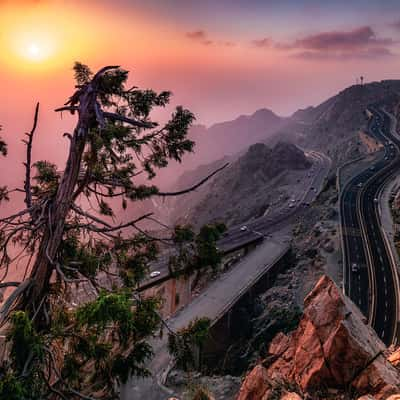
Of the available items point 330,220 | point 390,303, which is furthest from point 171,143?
point 330,220

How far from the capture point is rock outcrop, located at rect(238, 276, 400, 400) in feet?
30.2

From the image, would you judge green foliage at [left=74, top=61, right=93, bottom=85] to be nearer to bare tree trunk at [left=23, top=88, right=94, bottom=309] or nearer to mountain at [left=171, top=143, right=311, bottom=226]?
bare tree trunk at [left=23, top=88, right=94, bottom=309]

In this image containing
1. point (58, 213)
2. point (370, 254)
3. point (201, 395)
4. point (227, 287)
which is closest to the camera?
point (58, 213)

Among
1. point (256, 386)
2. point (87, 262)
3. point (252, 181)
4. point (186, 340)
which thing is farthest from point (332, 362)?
point (252, 181)

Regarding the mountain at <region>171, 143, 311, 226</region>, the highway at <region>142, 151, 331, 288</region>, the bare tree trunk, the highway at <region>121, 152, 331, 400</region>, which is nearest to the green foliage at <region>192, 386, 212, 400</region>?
Answer: the bare tree trunk

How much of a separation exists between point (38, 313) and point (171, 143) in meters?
5.81

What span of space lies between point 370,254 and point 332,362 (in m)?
44.3

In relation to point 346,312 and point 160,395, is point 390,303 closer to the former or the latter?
point 160,395

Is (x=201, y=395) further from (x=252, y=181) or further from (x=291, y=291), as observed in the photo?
(x=252, y=181)

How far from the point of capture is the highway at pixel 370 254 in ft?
120

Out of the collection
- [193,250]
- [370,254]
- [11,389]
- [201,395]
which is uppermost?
[193,250]

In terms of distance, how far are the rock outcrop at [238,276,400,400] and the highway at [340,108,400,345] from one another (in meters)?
25.1

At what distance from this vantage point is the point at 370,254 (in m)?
48.8

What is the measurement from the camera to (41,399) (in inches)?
245
